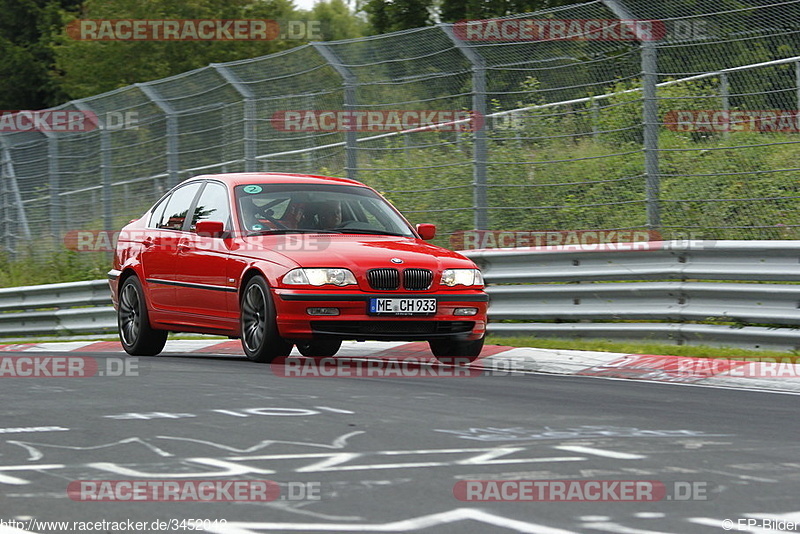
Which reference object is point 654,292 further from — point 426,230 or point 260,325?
point 260,325

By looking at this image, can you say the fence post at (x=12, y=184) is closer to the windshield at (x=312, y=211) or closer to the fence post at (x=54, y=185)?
the fence post at (x=54, y=185)

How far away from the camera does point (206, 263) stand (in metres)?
11.0

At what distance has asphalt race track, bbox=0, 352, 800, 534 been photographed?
15.7ft

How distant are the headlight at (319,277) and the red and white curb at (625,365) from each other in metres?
1.42

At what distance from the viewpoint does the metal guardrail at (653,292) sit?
410 inches

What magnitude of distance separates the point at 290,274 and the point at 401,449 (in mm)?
3919

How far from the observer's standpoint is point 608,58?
40.4 ft

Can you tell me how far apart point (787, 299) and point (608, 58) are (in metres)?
3.14

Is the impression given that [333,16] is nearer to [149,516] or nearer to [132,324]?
[132,324]

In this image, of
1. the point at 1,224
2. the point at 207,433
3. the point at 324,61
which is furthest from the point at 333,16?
the point at 207,433

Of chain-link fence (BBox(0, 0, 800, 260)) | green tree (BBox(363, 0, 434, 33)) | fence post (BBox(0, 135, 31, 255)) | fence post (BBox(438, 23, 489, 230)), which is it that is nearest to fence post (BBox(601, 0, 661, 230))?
chain-link fence (BBox(0, 0, 800, 260))

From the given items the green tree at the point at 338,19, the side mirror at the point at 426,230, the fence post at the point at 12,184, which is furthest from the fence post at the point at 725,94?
the green tree at the point at 338,19

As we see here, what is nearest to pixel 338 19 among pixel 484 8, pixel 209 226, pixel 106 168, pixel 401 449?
pixel 484 8

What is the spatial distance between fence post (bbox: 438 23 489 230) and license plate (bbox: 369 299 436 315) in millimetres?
3226
